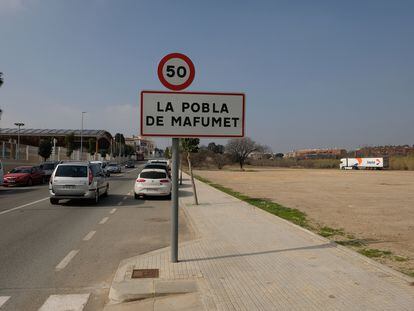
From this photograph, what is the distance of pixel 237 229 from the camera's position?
35.7 feet

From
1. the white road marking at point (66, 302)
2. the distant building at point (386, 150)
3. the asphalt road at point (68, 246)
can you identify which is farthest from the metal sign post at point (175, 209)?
Result: the distant building at point (386, 150)

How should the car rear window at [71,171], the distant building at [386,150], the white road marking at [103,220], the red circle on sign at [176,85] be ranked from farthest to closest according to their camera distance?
the distant building at [386,150], the car rear window at [71,171], the white road marking at [103,220], the red circle on sign at [176,85]

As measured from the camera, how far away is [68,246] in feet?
29.3

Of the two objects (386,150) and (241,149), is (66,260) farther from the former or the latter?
(386,150)

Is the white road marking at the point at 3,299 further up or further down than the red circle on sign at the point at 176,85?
further down

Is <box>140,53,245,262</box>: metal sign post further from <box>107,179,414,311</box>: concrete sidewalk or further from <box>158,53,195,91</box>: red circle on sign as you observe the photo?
<box>107,179,414,311</box>: concrete sidewalk

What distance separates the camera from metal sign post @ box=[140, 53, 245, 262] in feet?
22.7

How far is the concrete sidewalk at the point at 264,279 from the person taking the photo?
16.8ft

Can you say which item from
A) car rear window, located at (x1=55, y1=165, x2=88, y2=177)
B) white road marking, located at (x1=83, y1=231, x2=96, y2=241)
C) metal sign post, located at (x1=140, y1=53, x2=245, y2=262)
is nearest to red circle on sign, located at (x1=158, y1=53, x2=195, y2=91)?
metal sign post, located at (x1=140, y1=53, x2=245, y2=262)

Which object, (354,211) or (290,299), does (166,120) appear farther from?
(354,211)

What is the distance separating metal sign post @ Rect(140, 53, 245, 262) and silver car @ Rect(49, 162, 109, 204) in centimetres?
1052

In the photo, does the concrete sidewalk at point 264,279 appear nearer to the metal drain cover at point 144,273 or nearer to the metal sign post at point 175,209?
the metal drain cover at point 144,273

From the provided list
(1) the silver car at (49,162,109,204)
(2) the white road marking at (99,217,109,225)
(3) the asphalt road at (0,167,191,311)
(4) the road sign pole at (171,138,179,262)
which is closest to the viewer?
(3) the asphalt road at (0,167,191,311)

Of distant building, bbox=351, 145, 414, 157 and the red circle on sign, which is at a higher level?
distant building, bbox=351, 145, 414, 157
